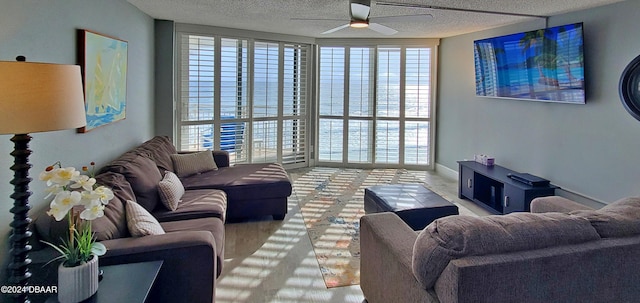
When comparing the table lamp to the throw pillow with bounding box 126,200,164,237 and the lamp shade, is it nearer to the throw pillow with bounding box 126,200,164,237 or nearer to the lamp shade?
the lamp shade

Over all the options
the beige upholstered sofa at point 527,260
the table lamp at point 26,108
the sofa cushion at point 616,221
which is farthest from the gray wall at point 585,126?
the table lamp at point 26,108

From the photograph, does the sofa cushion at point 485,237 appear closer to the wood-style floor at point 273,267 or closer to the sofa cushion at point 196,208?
the wood-style floor at point 273,267

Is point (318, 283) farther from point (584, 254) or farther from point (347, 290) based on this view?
point (584, 254)

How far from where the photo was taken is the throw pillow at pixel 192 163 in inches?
178

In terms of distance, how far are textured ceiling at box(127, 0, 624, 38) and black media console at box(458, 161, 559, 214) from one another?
1.82m

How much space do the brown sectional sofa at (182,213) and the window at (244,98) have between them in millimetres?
981

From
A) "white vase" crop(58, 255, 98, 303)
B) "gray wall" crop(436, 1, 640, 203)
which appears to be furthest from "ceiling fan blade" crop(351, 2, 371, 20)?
"white vase" crop(58, 255, 98, 303)

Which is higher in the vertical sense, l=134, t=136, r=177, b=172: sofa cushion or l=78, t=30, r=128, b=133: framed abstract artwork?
l=78, t=30, r=128, b=133: framed abstract artwork

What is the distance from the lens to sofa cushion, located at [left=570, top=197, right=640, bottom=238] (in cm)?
185

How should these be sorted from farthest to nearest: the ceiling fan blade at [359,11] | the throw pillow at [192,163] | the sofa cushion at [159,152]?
1. the throw pillow at [192,163]
2. the sofa cushion at [159,152]
3. the ceiling fan blade at [359,11]

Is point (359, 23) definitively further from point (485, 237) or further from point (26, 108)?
point (26, 108)

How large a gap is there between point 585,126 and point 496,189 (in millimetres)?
1225

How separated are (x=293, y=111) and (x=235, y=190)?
3.06 meters

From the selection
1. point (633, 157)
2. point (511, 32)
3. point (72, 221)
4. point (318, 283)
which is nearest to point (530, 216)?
point (318, 283)
